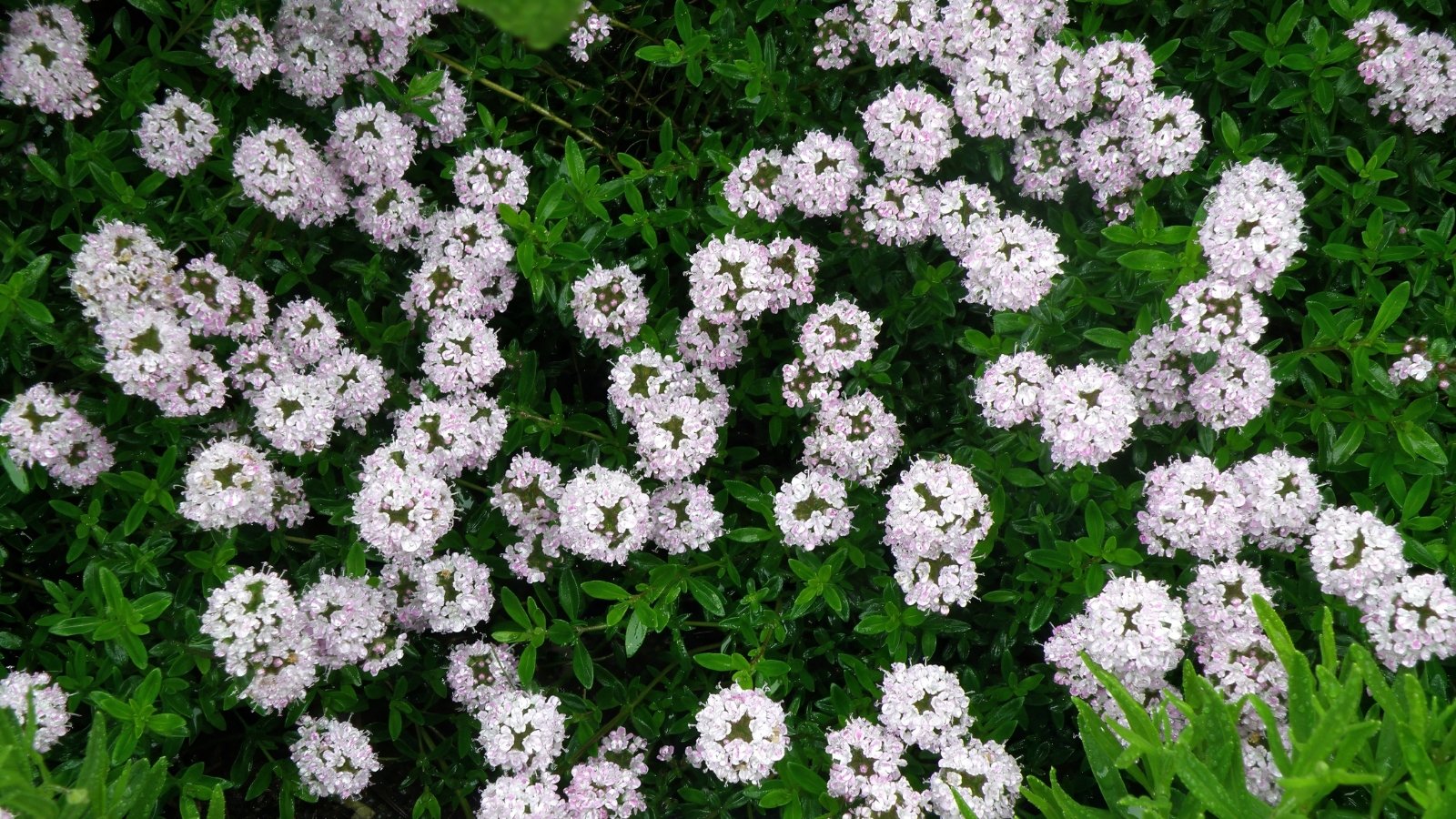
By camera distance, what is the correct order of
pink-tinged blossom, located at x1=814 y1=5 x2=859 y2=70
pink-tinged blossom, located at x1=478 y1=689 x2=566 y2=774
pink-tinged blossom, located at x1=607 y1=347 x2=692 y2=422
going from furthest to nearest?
pink-tinged blossom, located at x1=814 y1=5 x2=859 y2=70 → pink-tinged blossom, located at x1=607 y1=347 x2=692 y2=422 → pink-tinged blossom, located at x1=478 y1=689 x2=566 y2=774

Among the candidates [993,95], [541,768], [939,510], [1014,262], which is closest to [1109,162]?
[993,95]

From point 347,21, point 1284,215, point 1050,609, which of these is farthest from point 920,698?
point 347,21

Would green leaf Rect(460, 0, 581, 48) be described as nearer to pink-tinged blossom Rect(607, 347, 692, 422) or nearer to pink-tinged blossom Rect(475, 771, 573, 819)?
pink-tinged blossom Rect(607, 347, 692, 422)

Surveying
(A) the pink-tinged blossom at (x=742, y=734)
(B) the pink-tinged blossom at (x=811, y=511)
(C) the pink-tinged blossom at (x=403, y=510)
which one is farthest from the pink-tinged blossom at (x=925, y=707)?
(C) the pink-tinged blossom at (x=403, y=510)

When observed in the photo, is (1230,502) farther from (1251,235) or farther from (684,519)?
(684,519)

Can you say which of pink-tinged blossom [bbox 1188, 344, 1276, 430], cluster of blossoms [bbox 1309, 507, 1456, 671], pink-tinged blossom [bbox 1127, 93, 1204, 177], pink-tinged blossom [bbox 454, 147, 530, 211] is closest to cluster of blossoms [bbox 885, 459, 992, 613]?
pink-tinged blossom [bbox 1188, 344, 1276, 430]

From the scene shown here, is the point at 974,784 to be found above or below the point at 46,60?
below
